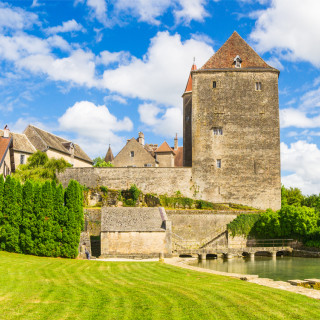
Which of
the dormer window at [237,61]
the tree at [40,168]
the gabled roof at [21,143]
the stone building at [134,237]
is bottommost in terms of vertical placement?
the stone building at [134,237]

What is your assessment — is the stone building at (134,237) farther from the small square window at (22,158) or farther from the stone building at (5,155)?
the small square window at (22,158)

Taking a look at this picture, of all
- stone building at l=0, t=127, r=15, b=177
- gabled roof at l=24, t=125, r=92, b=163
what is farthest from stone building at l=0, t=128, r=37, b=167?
stone building at l=0, t=127, r=15, b=177

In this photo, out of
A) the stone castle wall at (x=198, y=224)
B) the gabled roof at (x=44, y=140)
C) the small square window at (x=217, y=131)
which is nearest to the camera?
the stone castle wall at (x=198, y=224)

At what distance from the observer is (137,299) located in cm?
1049

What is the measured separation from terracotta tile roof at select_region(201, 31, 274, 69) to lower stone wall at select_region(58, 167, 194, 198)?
1384 centimetres

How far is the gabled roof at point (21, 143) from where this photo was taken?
39.7m

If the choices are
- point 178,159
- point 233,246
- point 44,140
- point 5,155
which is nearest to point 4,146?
point 5,155

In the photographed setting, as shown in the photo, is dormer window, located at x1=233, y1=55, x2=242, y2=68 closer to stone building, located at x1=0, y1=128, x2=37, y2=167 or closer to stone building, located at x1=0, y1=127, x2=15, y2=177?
stone building, located at x1=0, y1=128, x2=37, y2=167

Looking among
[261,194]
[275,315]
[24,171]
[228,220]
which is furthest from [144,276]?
[261,194]

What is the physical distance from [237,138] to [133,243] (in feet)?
59.9

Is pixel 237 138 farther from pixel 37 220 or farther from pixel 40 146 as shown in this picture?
pixel 37 220

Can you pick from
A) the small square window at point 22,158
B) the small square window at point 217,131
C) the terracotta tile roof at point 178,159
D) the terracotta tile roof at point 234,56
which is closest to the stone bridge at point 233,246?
the small square window at point 217,131

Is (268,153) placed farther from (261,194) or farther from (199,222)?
(199,222)

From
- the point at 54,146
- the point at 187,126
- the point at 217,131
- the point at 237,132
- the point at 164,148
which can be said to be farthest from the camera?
the point at 164,148
